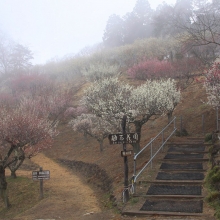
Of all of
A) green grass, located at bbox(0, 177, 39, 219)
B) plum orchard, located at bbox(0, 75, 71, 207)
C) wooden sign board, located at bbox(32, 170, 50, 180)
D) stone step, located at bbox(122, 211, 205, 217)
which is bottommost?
green grass, located at bbox(0, 177, 39, 219)

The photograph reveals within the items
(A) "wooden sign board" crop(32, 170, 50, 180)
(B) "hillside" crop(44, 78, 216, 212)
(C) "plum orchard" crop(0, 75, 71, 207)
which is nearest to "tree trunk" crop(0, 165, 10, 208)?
(C) "plum orchard" crop(0, 75, 71, 207)

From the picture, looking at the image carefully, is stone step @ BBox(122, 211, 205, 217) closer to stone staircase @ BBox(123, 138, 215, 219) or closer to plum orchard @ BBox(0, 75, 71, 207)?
stone staircase @ BBox(123, 138, 215, 219)

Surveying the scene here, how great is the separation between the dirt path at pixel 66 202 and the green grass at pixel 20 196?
72 cm

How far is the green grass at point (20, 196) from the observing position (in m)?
14.1

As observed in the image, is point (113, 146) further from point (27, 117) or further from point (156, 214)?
point (156, 214)

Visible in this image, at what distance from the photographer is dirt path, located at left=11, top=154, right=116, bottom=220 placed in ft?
35.5

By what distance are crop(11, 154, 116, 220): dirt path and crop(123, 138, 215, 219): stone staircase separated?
1723mm

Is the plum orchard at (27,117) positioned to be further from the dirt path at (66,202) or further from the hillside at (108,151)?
the dirt path at (66,202)

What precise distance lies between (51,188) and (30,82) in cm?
2962

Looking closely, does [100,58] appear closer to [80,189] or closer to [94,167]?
[94,167]

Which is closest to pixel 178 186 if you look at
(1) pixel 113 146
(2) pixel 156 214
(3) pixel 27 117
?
(2) pixel 156 214

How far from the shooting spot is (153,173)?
12.8 metres

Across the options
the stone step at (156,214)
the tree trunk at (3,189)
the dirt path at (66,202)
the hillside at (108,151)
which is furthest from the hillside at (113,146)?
the tree trunk at (3,189)

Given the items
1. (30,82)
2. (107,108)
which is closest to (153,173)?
(107,108)
